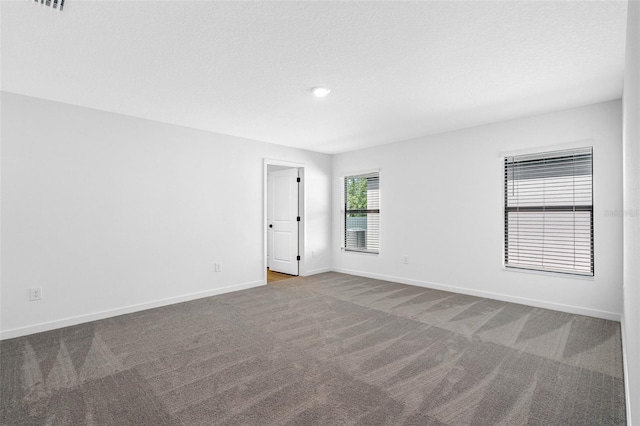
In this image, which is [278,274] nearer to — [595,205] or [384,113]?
[384,113]

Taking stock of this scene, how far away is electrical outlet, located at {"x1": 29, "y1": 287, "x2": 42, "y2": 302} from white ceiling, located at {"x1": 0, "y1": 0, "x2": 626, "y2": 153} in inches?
78.9

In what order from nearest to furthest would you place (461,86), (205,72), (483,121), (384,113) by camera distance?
(205,72), (461,86), (384,113), (483,121)

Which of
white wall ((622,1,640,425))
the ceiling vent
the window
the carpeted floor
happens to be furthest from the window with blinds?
the ceiling vent

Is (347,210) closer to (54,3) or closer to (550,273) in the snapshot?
(550,273)

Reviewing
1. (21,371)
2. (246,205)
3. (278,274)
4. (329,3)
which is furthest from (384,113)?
(21,371)

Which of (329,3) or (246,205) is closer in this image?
(329,3)

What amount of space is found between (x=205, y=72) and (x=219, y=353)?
2.46 metres

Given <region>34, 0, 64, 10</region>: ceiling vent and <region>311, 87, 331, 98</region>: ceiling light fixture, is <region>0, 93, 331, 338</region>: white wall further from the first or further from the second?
<region>311, 87, 331, 98</region>: ceiling light fixture

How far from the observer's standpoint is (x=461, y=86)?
9.84 feet

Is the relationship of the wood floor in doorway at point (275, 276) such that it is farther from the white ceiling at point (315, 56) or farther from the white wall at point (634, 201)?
the white wall at point (634, 201)

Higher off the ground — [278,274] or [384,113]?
[384,113]

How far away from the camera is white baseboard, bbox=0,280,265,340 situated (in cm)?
310

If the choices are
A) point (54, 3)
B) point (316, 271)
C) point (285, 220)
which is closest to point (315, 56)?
point (54, 3)

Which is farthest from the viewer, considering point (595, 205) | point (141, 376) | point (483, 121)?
point (483, 121)
